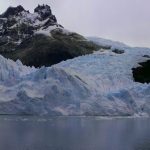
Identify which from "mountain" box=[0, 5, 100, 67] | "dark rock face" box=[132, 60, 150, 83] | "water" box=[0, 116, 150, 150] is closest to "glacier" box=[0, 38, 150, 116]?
"dark rock face" box=[132, 60, 150, 83]

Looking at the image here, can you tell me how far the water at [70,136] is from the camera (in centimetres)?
1772

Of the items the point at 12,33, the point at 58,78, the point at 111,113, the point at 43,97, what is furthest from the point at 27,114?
Answer: the point at 12,33

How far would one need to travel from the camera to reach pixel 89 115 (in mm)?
33750

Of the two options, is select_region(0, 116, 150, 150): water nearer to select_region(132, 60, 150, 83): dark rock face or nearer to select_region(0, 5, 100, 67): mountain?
select_region(132, 60, 150, 83): dark rock face

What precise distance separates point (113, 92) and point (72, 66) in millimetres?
7816

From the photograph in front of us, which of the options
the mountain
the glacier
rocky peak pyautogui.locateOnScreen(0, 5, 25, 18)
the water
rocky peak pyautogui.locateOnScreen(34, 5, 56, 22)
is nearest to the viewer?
the water

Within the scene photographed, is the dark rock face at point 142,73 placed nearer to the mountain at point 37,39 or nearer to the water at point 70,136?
the mountain at point 37,39

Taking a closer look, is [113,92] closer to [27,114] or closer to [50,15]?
[27,114]

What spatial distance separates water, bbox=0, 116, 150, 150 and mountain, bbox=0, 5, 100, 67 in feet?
121

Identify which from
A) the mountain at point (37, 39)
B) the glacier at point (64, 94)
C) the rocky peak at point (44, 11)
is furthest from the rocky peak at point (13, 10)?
the glacier at point (64, 94)

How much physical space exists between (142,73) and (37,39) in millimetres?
28291

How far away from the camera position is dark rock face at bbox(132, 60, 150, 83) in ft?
142

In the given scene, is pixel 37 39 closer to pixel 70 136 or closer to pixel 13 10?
pixel 13 10

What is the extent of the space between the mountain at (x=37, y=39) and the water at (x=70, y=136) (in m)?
37.0
